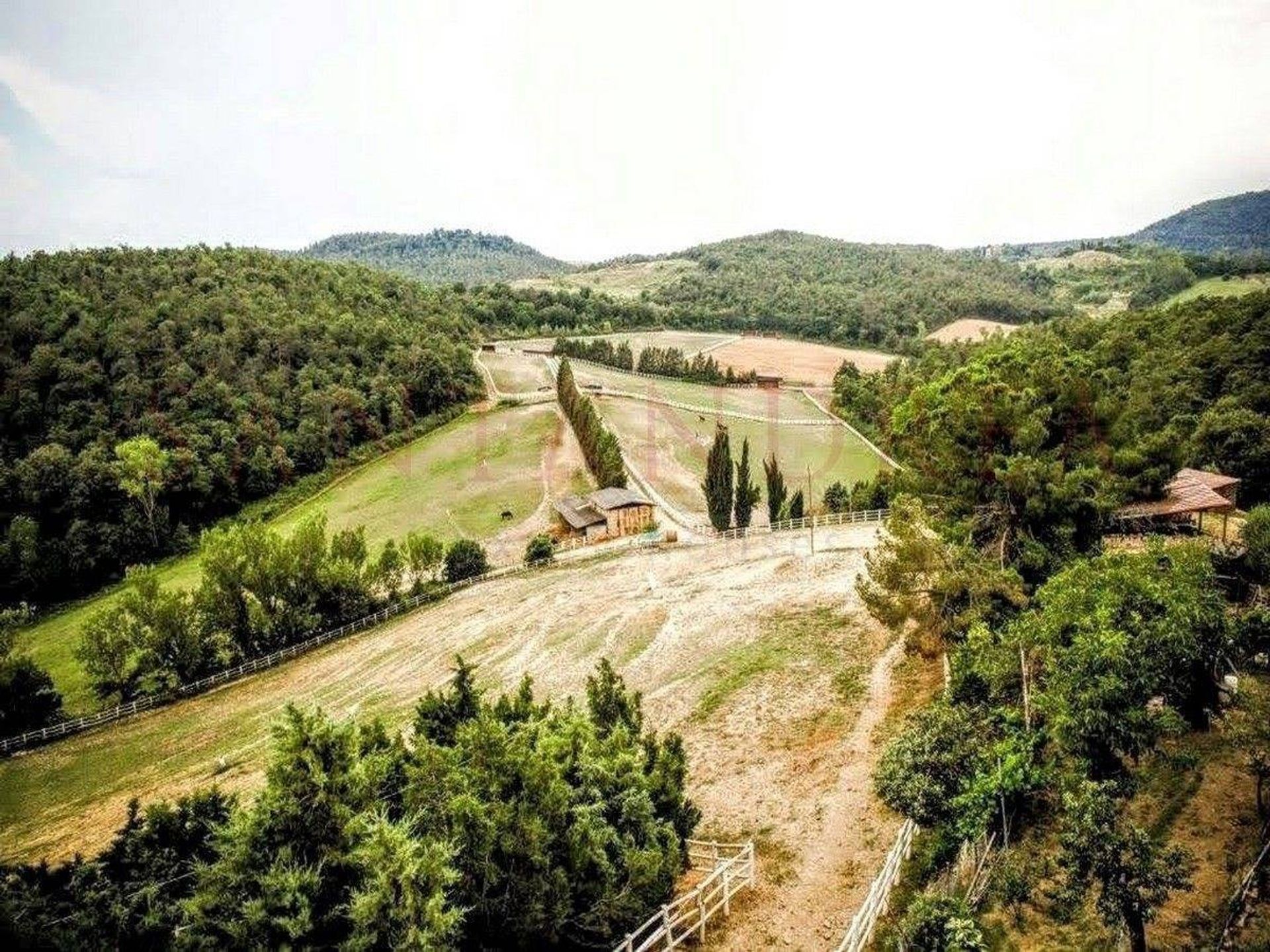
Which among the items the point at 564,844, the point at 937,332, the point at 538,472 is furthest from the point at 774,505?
the point at 937,332

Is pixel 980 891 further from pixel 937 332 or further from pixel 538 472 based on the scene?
pixel 937 332

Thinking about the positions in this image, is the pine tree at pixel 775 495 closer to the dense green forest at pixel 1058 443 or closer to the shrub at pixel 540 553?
the dense green forest at pixel 1058 443

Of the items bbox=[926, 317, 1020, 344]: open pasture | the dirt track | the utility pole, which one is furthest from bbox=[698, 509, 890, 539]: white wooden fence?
bbox=[926, 317, 1020, 344]: open pasture

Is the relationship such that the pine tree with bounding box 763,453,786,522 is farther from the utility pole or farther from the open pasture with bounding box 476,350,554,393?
the open pasture with bounding box 476,350,554,393

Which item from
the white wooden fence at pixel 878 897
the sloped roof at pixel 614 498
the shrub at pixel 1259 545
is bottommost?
the sloped roof at pixel 614 498

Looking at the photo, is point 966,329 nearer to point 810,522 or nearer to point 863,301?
point 863,301

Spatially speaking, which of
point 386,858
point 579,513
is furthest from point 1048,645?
point 579,513

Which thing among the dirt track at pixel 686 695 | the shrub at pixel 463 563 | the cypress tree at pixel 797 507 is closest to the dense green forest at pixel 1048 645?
the dirt track at pixel 686 695

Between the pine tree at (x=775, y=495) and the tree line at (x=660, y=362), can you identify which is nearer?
the pine tree at (x=775, y=495)
